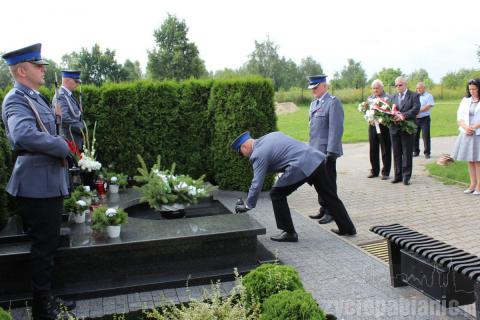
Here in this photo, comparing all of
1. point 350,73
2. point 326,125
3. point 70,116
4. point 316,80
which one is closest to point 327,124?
point 326,125

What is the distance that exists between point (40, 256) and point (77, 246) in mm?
601

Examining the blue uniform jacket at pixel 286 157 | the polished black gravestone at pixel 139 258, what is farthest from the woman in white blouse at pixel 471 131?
the polished black gravestone at pixel 139 258

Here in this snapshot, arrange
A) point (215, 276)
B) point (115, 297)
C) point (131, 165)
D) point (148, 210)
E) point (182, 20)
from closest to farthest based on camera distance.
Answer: point (115, 297), point (215, 276), point (148, 210), point (131, 165), point (182, 20)

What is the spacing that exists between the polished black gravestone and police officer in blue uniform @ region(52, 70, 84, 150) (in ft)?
6.68

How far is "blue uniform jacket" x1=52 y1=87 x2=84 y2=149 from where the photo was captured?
6.62 meters

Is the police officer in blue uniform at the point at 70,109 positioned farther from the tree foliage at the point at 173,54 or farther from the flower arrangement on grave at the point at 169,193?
the tree foliage at the point at 173,54

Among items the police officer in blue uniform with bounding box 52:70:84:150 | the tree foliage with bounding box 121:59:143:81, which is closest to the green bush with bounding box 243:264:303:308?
the police officer in blue uniform with bounding box 52:70:84:150

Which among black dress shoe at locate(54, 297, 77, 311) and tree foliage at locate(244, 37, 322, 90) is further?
tree foliage at locate(244, 37, 322, 90)

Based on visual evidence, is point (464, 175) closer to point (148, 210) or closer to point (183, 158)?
point (183, 158)

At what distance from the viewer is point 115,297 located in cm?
439

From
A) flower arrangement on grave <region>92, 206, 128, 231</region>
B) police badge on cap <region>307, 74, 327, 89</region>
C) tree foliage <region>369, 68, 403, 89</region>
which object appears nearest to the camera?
flower arrangement on grave <region>92, 206, 128, 231</region>

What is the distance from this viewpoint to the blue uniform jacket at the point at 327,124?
6.57m

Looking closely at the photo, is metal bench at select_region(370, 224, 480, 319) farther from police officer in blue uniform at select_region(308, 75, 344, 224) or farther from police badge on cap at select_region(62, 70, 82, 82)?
police badge on cap at select_region(62, 70, 82, 82)

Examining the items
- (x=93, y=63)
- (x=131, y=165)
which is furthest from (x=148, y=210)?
(x=93, y=63)
